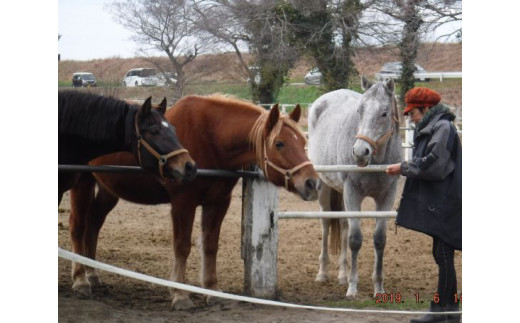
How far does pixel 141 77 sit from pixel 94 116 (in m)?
1.20

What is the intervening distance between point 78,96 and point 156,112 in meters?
0.47

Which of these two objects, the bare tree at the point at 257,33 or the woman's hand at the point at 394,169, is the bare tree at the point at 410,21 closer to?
the bare tree at the point at 257,33

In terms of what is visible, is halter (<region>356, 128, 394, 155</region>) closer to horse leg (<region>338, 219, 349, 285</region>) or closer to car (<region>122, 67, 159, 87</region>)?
horse leg (<region>338, 219, 349, 285</region>)

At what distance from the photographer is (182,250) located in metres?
5.11

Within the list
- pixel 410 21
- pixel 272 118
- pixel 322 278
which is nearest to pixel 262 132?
pixel 272 118

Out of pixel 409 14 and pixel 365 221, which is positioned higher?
pixel 409 14

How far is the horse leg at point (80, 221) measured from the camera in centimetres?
554

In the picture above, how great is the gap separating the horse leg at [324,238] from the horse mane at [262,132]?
171cm

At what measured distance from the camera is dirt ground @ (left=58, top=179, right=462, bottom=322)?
4999 millimetres

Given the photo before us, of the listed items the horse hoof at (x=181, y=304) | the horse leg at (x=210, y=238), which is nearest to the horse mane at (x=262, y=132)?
the horse leg at (x=210, y=238)

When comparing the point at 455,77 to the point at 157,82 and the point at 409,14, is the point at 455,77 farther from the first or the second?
the point at 157,82
